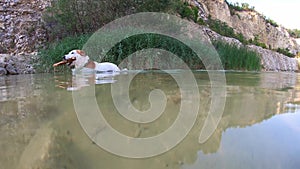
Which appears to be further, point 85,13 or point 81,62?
point 85,13

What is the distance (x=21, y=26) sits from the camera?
11.4 meters

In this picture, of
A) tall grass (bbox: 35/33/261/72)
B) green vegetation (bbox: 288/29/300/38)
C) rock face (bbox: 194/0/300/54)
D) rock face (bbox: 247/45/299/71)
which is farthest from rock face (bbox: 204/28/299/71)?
green vegetation (bbox: 288/29/300/38)

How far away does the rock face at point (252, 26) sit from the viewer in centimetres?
2105

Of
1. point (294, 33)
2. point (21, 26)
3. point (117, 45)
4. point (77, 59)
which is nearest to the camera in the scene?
point (77, 59)

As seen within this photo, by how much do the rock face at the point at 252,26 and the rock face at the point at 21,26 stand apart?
38.9ft

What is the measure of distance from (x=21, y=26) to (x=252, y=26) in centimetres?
1991

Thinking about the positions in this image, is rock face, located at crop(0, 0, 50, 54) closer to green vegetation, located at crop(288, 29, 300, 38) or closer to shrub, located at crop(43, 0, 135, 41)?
shrub, located at crop(43, 0, 135, 41)

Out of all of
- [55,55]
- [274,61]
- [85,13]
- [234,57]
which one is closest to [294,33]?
[274,61]

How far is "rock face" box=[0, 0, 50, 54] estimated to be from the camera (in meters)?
10.6

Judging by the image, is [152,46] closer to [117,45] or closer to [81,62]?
[117,45]

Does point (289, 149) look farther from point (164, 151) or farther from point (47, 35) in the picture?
point (47, 35)

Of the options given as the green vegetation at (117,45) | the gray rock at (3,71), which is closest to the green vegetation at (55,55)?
the green vegetation at (117,45)

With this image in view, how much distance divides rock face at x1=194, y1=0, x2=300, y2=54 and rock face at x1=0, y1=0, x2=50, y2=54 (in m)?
11.8

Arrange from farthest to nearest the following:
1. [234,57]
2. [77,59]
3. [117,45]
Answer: [234,57] < [117,45] < [77,59]
